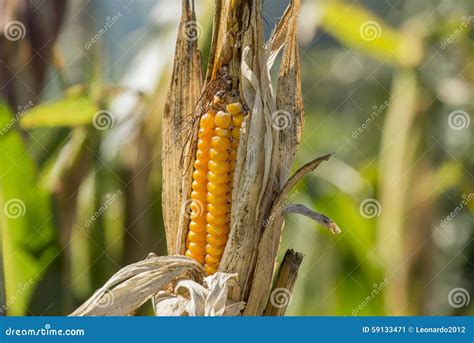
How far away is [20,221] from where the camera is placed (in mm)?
1650

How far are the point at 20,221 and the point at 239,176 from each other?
35.5 inches

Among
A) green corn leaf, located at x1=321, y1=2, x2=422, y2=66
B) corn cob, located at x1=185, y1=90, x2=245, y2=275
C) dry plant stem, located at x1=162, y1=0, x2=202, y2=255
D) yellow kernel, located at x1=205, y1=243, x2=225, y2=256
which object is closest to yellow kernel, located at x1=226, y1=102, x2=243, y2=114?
corn cob, located at x1=185, y1=90, x2=245, y2=275

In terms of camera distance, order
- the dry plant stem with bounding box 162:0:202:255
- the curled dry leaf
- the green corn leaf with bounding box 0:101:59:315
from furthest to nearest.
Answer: the green corn leaf with bounding box 0:101:59:315 → the dry plant stem with bounding box 162:0:202:255 → the curled dry leaf

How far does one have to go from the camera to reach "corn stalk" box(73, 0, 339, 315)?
0.95 m

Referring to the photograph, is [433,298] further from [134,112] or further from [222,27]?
[222,27]

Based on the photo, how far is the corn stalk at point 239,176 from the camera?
0.95 meters

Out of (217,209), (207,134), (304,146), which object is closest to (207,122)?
(207,134)

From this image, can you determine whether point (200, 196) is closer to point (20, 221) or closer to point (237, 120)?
point (237, 120)

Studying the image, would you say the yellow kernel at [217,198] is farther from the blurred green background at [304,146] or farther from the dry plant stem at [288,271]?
the blurred green background at [304,146]

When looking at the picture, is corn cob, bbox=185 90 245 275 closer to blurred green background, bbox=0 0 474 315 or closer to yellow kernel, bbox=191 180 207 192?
yellow kernel, bbox=191 180 207 192

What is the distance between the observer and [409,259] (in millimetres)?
1779

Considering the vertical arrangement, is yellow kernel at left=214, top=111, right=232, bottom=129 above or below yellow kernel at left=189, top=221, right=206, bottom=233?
above

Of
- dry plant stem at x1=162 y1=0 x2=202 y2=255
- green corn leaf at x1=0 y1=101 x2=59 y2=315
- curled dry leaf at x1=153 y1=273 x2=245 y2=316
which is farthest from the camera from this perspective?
green corn leaf at x1=0 y1=101 x2=59 y2=315

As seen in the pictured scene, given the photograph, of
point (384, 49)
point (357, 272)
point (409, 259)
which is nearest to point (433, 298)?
point (409, 259)
